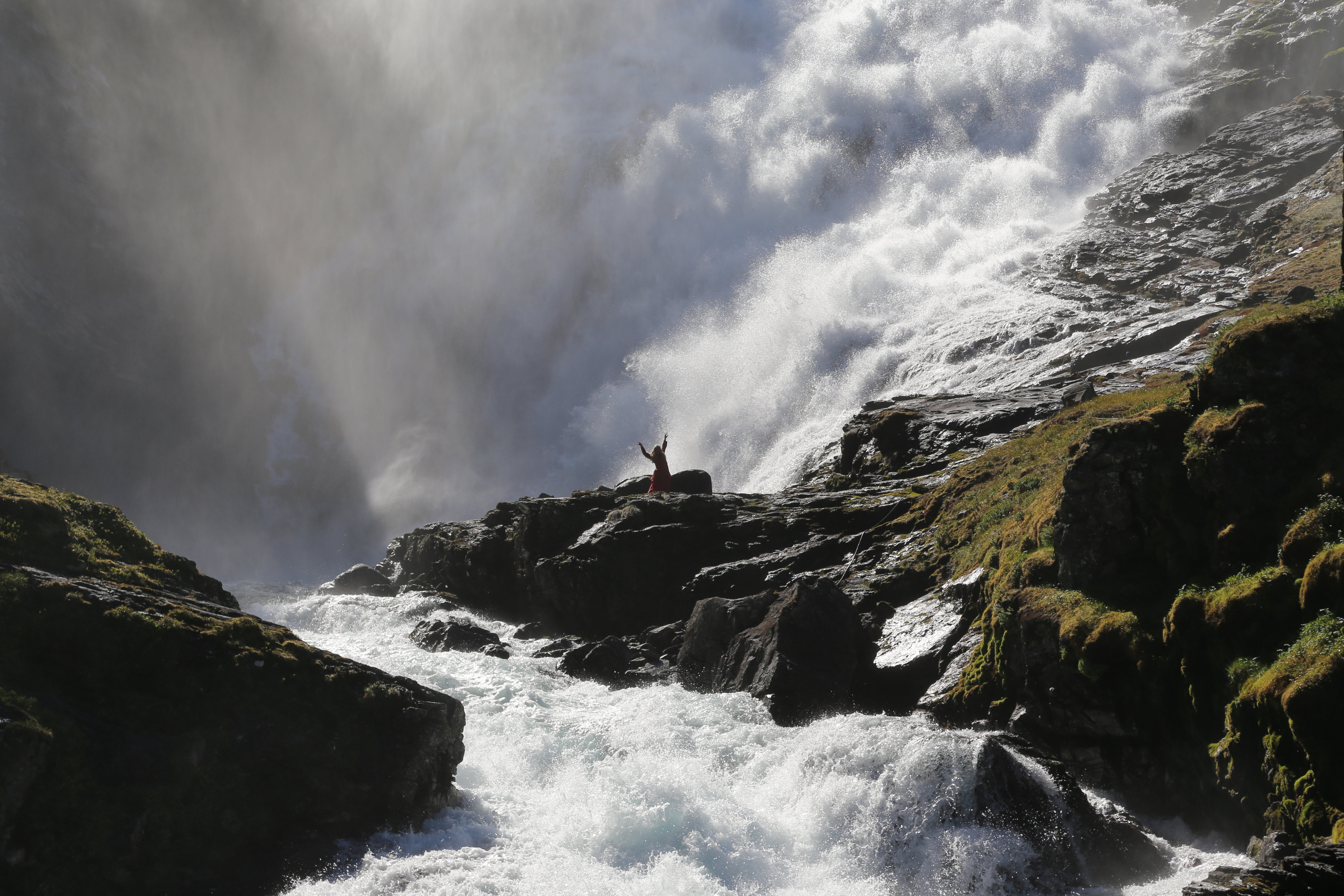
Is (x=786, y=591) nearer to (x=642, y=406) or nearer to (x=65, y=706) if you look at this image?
(x=65, y=706)

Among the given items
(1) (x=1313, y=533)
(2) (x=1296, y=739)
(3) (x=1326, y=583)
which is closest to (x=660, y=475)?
(1) (x=1313, y=533)

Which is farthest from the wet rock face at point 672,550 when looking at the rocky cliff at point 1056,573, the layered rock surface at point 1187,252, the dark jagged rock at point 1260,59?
the dark jagged rock at point 1260,59

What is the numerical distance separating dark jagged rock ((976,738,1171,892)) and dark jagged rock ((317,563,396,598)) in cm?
4315

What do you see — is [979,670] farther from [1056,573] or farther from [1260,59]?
[1260,59]

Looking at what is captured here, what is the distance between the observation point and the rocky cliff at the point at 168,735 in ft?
35.9

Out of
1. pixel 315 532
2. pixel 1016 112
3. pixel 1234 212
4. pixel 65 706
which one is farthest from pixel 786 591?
pixel 1016 112

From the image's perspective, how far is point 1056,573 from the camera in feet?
52.5

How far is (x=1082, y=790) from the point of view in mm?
13039

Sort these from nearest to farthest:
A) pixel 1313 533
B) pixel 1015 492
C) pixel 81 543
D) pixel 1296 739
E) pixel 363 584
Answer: pixel 1296 739 → pixel 1313 533 → pixel 81 543 → pixel 1015 492 → pixel 363 584

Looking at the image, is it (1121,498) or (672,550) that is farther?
(672,550)

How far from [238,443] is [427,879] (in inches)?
3944

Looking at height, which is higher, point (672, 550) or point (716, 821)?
point (672, 550)

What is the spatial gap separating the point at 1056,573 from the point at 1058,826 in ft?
17.8

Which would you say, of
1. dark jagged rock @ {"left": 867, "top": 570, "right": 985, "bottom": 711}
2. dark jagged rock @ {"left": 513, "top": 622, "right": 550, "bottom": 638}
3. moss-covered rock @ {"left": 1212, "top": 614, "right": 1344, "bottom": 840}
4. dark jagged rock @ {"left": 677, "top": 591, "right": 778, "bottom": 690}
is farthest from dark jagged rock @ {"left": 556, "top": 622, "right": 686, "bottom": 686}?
moss-covered rock @ {"left": 1212, "top": 614, "right": 1344, "bottom": 840}
